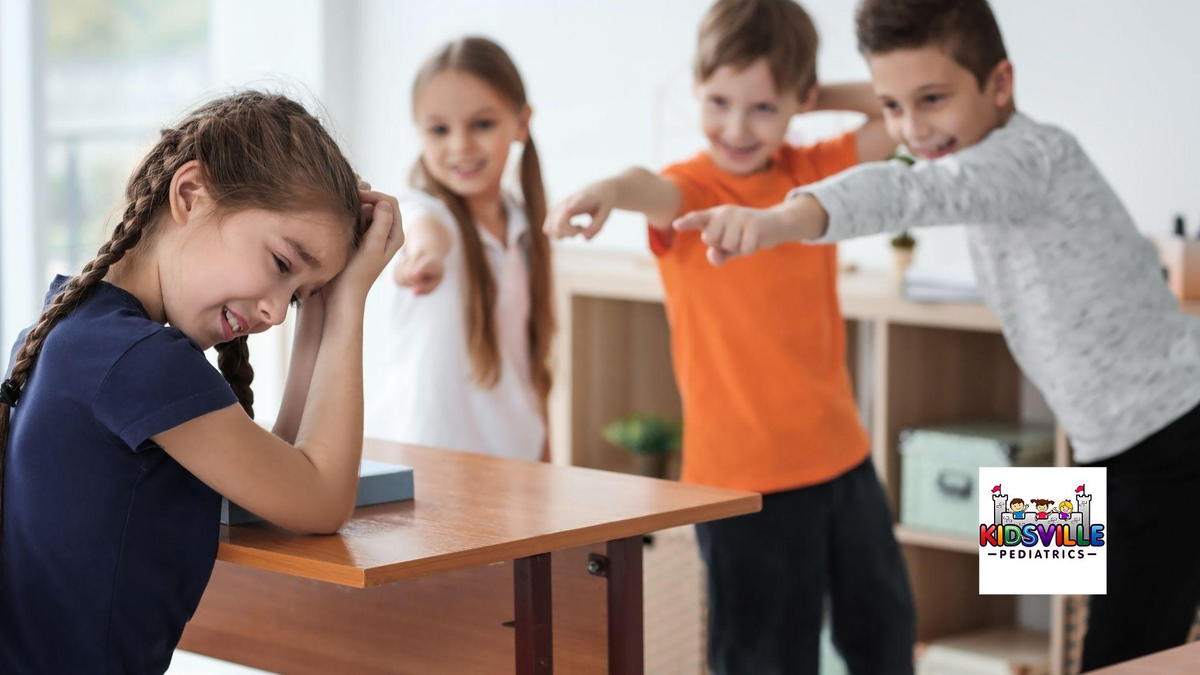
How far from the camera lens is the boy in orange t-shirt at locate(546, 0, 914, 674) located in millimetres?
1979

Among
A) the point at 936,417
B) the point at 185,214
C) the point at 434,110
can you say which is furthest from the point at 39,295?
the point at 185,214

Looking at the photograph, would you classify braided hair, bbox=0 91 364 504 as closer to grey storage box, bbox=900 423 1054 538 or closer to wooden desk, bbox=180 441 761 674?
wooden desk, bbox=180 441 761 674

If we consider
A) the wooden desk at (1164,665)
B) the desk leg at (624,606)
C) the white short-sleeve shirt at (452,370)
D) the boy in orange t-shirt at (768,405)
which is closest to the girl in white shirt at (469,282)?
the white short-sleeve shirt at (452,370)

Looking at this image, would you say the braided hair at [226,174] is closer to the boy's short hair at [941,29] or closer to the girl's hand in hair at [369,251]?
the girl's hand in hair at [369,251]

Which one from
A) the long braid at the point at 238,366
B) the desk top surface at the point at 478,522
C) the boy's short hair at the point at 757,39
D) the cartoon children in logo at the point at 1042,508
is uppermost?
the boy's short hair at the point at 757,39

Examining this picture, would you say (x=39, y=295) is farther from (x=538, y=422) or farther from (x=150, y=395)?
(x=150, y=395)

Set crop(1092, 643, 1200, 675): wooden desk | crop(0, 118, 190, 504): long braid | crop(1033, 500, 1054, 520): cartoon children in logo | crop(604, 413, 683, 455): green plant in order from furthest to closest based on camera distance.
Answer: crop(604, 413, 683, 455): green plant
crop(1033, 500, 1054, 520): cartoon children in logo
crop(0, 118, 190, 504): long braid
crop(1092, 643, 1200, 675): wooden desk

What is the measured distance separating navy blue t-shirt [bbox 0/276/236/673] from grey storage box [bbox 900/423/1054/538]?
1.87m

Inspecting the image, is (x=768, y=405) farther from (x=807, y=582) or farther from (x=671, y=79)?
(x=671, y=79)

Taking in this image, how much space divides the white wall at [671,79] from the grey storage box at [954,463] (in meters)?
0.47

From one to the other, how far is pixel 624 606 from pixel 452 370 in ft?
2.80

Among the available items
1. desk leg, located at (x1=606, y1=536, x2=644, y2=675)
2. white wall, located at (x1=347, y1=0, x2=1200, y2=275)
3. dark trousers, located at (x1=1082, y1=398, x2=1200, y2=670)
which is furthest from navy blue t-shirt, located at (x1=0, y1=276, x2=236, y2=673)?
white wall, located at (x1=347, y1=0, x2=1200, y2=275)

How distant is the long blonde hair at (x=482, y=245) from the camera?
2.29 metres

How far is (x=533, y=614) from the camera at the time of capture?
4.67 ft
